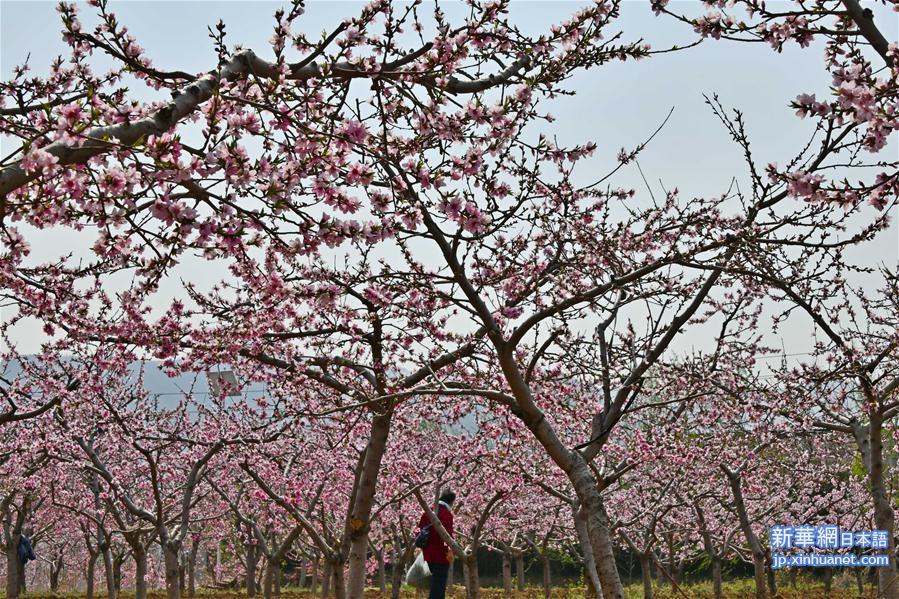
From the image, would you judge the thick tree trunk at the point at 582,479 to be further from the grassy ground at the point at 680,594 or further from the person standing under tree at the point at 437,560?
the grassy ground at the point at 680,594

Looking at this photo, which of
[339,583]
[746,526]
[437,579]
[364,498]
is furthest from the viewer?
[746,526]

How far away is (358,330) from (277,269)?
1.61 meters

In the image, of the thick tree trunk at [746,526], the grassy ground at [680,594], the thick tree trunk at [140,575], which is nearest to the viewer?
the thick tree trunk at [746,526]

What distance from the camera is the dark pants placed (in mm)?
9234

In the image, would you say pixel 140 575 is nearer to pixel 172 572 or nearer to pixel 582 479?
pixel 172 572

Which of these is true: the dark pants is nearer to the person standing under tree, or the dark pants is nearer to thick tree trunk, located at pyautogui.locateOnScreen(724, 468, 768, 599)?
the person standing under tree

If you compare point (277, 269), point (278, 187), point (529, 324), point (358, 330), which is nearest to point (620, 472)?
point (358, 330)

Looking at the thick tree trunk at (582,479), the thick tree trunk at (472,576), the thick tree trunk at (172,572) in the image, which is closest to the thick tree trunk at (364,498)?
the thick tree trunk at (582,479)

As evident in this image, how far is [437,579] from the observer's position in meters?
9.24

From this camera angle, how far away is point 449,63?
15.4 ft

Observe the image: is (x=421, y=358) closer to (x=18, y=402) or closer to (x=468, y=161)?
(x=468, y=161)

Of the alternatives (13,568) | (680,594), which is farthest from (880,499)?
(13,568)

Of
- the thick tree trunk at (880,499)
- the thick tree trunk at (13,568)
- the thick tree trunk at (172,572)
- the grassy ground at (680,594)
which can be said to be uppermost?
the thick tree trunk at (880,499)

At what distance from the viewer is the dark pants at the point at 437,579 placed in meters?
9.23
